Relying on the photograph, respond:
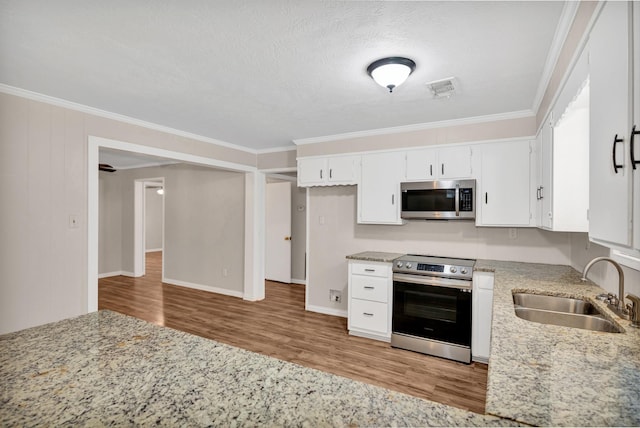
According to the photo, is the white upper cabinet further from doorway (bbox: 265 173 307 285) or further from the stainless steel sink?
doorway (bbox: 265 173 307 285)

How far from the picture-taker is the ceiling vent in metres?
2.36

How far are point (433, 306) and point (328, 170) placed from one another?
201cm

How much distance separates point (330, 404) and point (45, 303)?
312 centimetres

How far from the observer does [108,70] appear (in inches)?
87.8

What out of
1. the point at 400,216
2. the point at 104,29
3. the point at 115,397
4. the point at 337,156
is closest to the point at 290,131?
the point at 337,156

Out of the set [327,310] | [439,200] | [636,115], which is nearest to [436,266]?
[439,200]

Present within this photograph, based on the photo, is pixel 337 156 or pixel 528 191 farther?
pixel 337 156

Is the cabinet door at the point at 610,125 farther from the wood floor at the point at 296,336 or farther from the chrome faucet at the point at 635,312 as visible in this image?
the wood floor at the point at 296,336

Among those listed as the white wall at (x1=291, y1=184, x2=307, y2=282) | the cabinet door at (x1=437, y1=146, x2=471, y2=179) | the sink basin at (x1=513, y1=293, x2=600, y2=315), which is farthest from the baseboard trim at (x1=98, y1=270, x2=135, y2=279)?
the sink basin at (x1=513, y1=293, x2=600, y2=315)

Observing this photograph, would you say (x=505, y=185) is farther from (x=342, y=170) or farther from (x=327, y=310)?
(x=327, y=310)

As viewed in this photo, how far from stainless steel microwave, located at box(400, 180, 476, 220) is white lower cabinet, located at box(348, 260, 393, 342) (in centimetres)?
70

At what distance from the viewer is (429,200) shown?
11.1 feet

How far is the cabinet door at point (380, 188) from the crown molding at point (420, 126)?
28 centimetres

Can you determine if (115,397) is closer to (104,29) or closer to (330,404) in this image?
(330,404)
